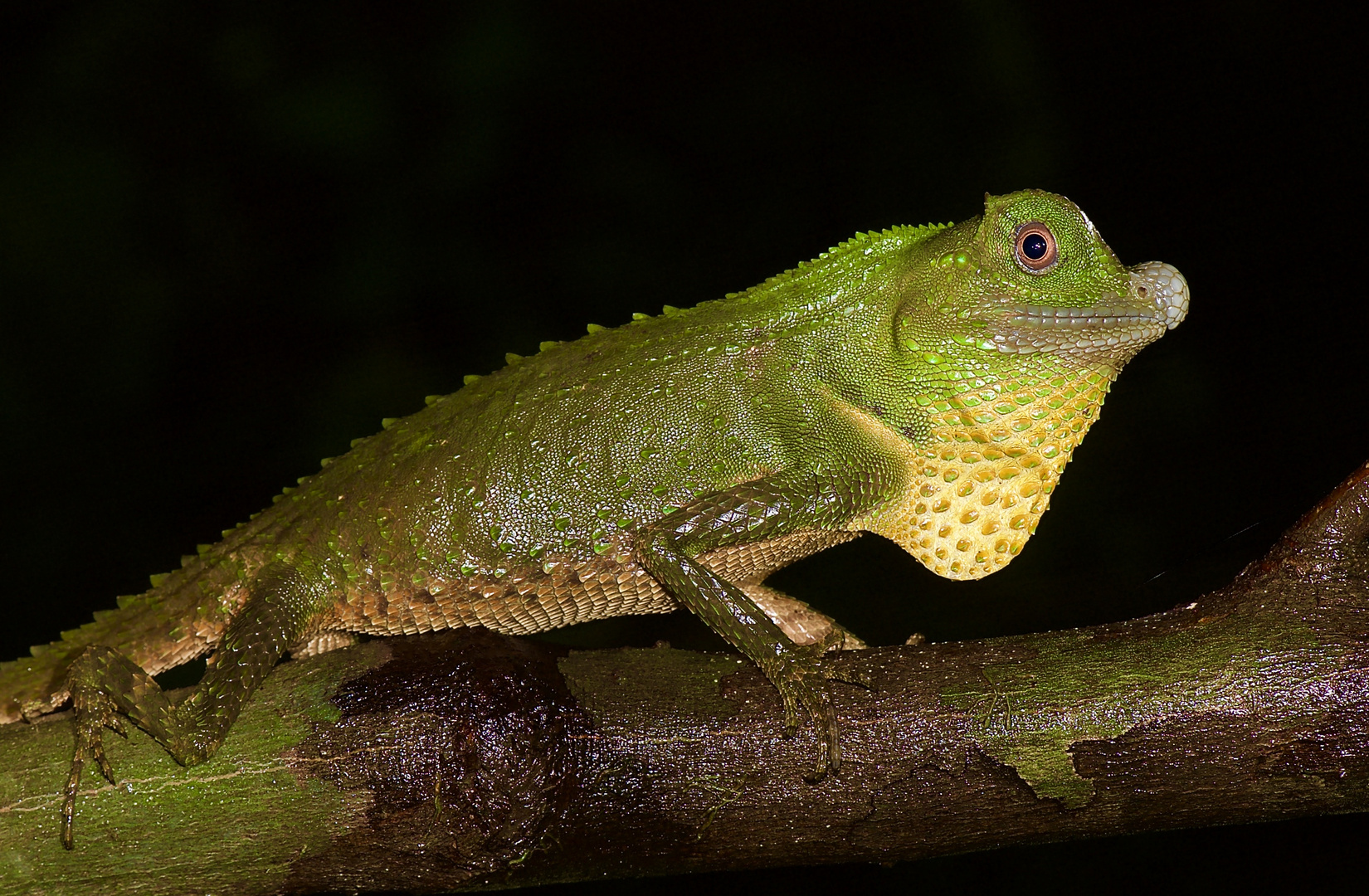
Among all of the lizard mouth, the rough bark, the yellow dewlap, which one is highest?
the lizard mouth

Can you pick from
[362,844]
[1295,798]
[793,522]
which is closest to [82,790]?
[362,844]

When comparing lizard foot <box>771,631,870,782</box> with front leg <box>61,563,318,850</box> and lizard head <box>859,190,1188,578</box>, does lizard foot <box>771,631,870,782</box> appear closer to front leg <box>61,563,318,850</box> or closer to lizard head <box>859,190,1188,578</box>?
lizard head <box>859,190,1188,578</box>

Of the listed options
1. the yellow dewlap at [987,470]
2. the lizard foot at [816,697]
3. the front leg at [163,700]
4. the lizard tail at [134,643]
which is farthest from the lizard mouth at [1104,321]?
the lizard tail at [134,643]

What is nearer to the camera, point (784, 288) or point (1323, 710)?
point (1323, 710)

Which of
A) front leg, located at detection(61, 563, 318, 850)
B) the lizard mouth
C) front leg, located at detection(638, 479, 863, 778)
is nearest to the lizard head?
the lizard mouth

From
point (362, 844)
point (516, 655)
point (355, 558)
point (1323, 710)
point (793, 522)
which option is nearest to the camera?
point (1323, 710)

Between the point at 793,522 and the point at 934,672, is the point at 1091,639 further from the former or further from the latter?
the point at 793,522
